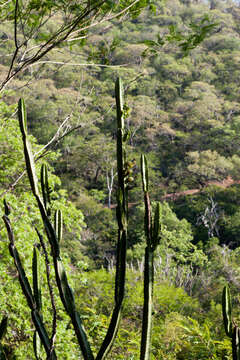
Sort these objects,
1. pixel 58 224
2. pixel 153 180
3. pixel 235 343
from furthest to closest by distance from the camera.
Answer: pixel 153 180 → pixel 58 224 → pixel 235 343

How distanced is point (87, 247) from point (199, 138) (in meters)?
10.7

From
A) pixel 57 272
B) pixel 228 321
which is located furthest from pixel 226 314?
pixel 57 272

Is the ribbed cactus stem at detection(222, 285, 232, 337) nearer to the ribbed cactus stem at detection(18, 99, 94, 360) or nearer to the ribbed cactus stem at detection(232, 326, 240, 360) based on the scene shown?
the ribbed cactus stem at detection(232, 326, 240, 360)

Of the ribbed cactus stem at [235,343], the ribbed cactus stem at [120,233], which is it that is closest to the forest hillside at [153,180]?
the ribbed cactus stem at [120,233]

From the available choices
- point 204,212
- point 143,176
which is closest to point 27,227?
point 143,176

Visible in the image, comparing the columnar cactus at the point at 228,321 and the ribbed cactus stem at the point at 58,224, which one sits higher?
the ribbed cactus stem at the point at 58,224

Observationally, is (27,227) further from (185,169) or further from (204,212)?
(185,169)

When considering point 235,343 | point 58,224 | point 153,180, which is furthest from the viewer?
point 153,180

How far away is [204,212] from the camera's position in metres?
15.0

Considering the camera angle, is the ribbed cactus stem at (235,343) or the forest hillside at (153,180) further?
the forest hillside at (153,180)

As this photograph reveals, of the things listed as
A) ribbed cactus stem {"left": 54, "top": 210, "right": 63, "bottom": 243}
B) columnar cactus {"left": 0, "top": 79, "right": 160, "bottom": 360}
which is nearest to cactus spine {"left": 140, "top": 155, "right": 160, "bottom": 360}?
columnar cactus {"left": 0, "top": 79, "right": 160, "bottom": 360}

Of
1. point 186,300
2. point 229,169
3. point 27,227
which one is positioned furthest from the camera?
point 229,169

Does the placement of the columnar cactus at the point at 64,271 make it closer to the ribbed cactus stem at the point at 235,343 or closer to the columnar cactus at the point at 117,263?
the columnar cactus at the point at 117,263

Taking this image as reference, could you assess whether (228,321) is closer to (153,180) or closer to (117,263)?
(117,263)
